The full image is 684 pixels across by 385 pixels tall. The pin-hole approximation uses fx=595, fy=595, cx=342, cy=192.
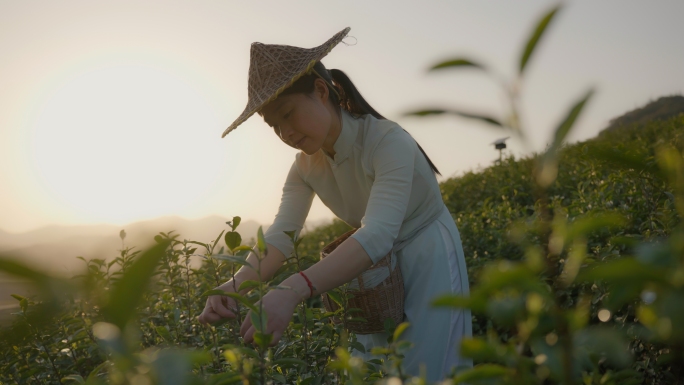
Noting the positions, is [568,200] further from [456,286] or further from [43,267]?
[43,267]

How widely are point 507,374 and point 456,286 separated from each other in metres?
1.92

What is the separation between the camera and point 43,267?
454mm

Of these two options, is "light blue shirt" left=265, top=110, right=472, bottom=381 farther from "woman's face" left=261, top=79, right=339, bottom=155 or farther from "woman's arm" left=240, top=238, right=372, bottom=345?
"woman's arm" left=240, top=238, right=372, bottom=345

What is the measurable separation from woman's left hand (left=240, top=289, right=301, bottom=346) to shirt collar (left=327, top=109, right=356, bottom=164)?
1.02 m

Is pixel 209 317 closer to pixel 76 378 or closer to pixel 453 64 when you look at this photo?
pixel 76 378

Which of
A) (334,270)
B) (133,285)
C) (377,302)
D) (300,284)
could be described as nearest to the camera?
(133,285)

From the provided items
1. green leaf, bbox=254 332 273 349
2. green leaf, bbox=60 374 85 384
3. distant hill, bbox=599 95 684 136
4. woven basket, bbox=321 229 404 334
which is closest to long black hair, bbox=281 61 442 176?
woven basket, bbox=321 229 404 334

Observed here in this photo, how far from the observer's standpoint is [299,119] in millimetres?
2244

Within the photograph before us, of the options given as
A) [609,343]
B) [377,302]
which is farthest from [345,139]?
[609,343]

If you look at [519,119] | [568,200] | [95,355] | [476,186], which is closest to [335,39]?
[95,355]

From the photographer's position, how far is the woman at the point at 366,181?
221cm

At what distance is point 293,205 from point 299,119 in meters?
0.60

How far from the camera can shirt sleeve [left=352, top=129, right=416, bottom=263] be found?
189 centimetres

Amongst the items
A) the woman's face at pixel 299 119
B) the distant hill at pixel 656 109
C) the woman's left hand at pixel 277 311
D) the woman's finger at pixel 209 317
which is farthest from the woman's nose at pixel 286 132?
the distant hill at pixel 656 109
